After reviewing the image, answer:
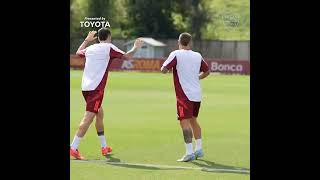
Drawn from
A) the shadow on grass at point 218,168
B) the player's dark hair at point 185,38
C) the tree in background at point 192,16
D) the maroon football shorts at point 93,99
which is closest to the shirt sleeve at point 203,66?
the player's dark hair at point 185,38

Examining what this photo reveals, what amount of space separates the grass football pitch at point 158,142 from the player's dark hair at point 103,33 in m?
1.64

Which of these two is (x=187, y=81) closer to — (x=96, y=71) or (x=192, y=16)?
(x=96, y=71)

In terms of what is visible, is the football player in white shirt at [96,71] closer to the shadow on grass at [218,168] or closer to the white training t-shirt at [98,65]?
the white training t-shirt at [98,65]

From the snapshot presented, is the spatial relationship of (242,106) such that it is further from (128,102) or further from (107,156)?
(107,156)

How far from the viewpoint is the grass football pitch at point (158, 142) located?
8078 millimetres

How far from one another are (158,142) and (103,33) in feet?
8.17

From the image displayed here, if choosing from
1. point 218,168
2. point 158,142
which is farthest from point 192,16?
point 218,168

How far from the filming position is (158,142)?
1104cm

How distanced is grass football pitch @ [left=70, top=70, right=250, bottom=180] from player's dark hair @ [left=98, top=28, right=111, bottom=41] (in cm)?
164

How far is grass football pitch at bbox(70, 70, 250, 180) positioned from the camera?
26.5 ft

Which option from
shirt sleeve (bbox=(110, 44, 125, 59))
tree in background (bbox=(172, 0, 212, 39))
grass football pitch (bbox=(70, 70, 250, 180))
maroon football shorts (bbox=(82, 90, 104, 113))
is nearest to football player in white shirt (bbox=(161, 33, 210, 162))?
grass football pitch (bbox=(70, 70, 250, 180))
